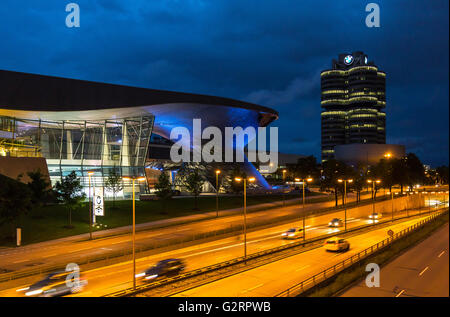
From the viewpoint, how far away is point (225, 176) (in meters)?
81.0

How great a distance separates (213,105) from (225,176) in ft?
60.2

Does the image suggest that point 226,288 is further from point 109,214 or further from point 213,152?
point 213,152

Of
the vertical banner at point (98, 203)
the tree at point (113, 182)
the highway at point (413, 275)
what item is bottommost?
the highway at point (413, 275)

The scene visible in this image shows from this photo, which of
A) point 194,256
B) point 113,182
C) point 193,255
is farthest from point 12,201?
point 113,182

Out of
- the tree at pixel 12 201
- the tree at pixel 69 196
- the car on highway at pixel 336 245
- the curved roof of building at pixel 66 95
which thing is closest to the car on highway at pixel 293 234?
the car on highway at pixel 336 245

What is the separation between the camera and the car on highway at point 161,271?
838 inches

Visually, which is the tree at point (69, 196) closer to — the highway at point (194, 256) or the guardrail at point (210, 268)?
the highway at point (194, 256)

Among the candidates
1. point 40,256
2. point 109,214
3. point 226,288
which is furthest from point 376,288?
point 109,214

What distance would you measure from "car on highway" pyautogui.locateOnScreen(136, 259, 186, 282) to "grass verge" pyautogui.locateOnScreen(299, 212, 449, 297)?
8246 millimetres

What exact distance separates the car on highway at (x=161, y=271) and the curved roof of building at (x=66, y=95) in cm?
4097

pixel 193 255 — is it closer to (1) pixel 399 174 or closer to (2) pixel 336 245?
(2) pixel 336 245

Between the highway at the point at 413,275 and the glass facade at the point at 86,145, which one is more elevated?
the glass facade at the point at 86,145

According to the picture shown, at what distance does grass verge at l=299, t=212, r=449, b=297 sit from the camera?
1861 cm

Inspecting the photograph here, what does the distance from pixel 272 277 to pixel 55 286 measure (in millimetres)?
11748
